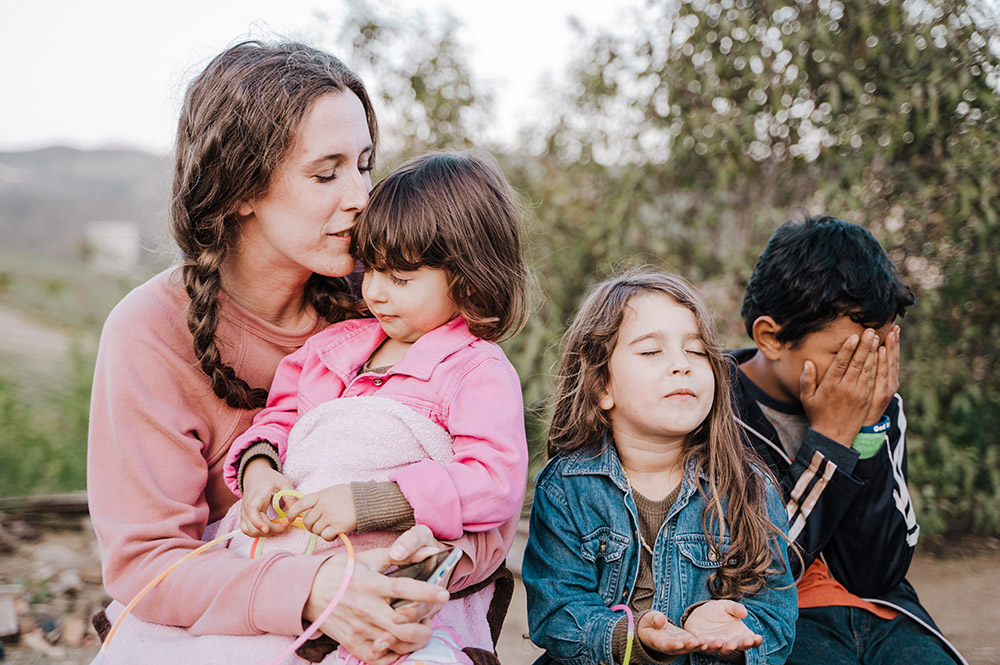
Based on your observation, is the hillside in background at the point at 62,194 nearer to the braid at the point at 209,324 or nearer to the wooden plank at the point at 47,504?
the wooden plank at the point at 47,504

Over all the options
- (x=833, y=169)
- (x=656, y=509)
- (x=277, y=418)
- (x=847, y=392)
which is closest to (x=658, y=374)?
(x=656, y=509)

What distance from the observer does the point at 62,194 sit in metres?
16.2

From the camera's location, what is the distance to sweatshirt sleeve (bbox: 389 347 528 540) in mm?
1673

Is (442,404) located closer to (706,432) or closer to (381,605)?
(381,605)

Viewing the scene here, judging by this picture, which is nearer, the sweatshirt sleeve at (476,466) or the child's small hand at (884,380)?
the sweatshirt sleeve at (476,466)

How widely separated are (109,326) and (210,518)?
0.59 metres

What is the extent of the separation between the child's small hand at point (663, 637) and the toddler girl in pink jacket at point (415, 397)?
40 centimetres

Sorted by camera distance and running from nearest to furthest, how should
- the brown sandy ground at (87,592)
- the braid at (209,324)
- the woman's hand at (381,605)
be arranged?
the woman's hand at (381,605) < the braid at (209,324) < the brown sandy ground at (87,592)

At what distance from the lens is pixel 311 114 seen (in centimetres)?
203

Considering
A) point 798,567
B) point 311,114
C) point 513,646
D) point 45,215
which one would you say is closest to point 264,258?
point 311,114

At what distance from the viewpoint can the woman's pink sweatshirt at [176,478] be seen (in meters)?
1.73

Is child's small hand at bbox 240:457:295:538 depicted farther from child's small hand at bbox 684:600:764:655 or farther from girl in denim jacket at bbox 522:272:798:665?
child's small hand at bbox 684:600:764:655

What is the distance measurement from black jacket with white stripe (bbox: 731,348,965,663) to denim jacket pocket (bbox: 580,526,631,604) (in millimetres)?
484

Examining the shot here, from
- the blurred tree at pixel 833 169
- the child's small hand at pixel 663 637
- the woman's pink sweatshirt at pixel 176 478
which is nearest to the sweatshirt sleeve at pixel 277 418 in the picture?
the woman's pink sweatshirt at pixel 176 478
